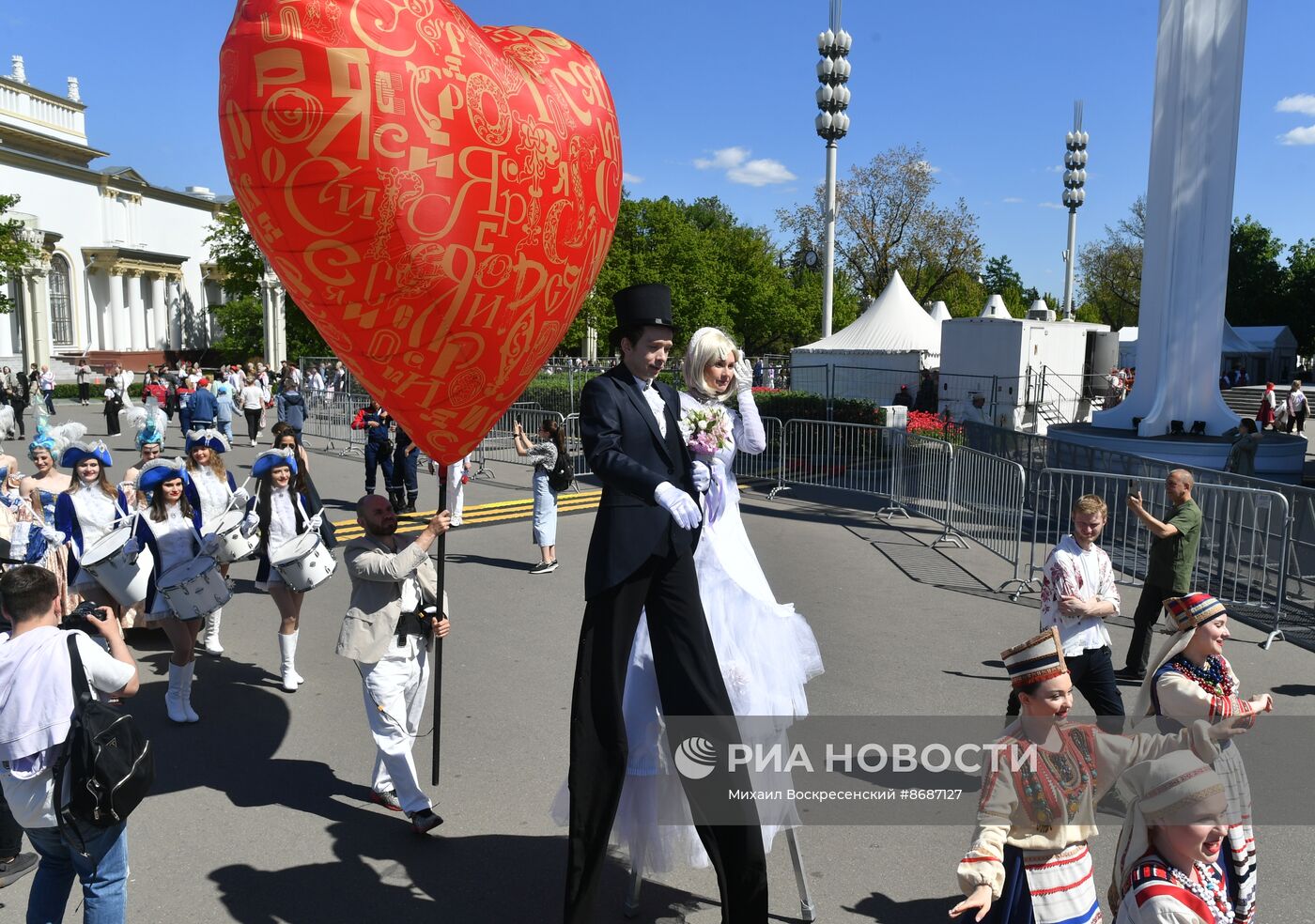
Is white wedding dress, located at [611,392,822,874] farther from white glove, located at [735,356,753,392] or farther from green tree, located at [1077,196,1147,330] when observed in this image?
green tree, located at [1077,196,1147,330]

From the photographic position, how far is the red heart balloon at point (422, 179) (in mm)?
3287

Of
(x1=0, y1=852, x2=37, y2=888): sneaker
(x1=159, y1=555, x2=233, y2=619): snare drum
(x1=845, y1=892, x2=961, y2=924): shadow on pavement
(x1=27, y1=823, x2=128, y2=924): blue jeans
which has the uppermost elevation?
(x1=159, y1=555, x2=233, y2=619): snare drum

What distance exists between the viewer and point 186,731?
19.7 feet

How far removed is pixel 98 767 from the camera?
3182 mm

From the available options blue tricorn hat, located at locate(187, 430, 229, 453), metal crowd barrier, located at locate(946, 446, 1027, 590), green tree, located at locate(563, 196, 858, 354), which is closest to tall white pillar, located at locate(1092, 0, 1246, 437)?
metal crowd barrier, located at locate(946, 446, 1027, 590)

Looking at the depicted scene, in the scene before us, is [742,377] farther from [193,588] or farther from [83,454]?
[83,454]

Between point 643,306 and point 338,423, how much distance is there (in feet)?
68.7

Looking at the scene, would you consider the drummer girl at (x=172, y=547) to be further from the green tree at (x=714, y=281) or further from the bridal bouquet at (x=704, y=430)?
the green tree at (x=714, y=281)

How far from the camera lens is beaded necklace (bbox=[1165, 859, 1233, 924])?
291 cm

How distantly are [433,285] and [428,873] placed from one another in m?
2.64

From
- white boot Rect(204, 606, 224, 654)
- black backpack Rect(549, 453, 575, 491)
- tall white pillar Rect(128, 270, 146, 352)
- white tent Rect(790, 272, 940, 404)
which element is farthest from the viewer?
tall white pillar Rect(128, 270, 146, 352)

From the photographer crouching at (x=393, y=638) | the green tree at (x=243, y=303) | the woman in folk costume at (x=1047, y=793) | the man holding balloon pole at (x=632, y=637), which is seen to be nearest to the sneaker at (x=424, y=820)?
the photographer crouching at (x=393, y=638)

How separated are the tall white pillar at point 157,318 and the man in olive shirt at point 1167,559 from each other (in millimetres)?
60598

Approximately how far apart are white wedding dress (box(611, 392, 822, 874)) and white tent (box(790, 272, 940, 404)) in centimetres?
2509
